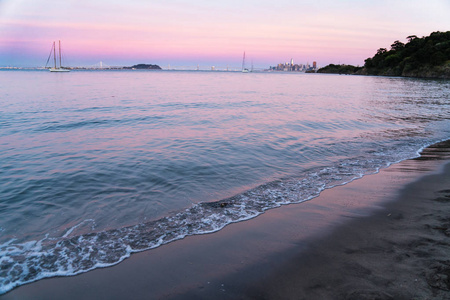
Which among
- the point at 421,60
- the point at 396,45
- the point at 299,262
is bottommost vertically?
the point at 299,262

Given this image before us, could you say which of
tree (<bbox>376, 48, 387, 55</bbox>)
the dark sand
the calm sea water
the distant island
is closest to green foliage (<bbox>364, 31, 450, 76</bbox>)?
the distant island

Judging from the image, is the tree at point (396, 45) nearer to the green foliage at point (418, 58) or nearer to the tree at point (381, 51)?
the green foliage at point (418, 58)

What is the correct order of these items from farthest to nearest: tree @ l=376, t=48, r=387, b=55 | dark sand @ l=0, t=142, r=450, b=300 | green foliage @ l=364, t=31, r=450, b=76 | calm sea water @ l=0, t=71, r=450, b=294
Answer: tree @ l=376, t=48, r=387, b=55 → green foliage @ l=364, t=31, r=450, b=76 → calm sea water @ l=0, t=71, r=450, b=294 → dark sand @ l=0, t=142, r=450, b=300

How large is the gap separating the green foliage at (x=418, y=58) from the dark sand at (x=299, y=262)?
350ft

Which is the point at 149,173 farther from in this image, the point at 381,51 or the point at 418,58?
the point at 381,51

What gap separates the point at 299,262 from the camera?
3695 millimetres

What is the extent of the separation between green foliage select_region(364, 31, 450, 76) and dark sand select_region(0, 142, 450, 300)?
107 m

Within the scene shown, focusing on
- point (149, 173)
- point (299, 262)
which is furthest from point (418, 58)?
point (299, 262)

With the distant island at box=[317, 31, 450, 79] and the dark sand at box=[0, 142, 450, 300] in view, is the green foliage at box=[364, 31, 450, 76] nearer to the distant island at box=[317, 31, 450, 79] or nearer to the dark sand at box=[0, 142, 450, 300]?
the distant island at box=[317, 31, 450, 79]

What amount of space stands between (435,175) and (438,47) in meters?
118

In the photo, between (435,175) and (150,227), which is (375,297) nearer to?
(150,227)

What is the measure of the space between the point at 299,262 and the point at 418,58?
124m

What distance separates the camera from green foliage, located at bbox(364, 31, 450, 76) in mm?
90625

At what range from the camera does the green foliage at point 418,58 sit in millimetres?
90625
